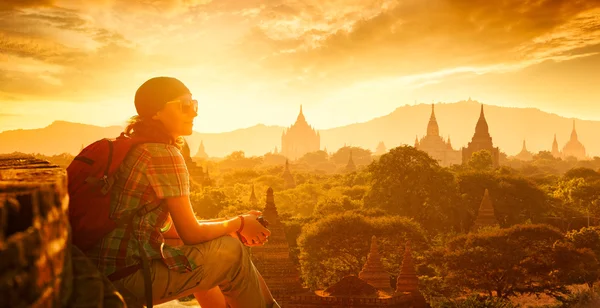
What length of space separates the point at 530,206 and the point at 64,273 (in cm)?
4758

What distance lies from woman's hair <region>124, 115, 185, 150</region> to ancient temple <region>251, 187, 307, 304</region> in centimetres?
1364

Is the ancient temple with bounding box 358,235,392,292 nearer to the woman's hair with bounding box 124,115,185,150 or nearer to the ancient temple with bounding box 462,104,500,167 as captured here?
the woman's hair with bounding box 124,115,185,150

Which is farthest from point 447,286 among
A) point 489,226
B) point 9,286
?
point 9,286

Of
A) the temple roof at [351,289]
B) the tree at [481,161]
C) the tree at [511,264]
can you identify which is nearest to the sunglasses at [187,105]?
the temple roof at [351,289]

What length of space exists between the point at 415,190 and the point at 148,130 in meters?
40.4

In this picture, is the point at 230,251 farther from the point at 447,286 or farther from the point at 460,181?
the point at 460,181

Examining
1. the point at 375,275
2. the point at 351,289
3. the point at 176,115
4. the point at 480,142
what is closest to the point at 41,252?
the point at 176,115

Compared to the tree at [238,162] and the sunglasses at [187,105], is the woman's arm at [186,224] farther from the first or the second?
the tree at [238,162]

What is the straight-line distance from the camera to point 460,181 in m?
47.6

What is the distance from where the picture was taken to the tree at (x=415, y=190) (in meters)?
41.0

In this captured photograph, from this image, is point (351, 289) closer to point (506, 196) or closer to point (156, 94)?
point (156, 94)

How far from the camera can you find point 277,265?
56.3 feet

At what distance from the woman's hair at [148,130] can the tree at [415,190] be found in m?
38.2

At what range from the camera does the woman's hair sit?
3.27 m
